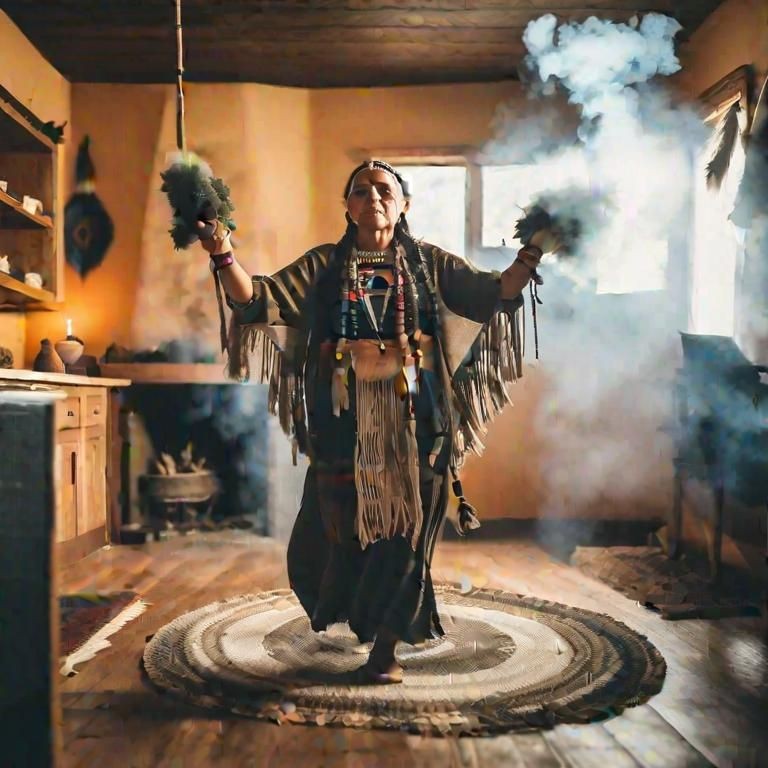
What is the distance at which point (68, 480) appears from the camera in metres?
3.72

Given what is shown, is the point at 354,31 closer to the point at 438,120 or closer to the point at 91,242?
the point at 438,120

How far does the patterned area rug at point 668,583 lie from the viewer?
9.27 ft

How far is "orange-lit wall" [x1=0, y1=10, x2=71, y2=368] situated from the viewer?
378 cm

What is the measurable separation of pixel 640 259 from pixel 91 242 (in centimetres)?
313

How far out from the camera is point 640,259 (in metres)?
4.27

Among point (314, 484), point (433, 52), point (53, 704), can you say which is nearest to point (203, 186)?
point (314, 484)

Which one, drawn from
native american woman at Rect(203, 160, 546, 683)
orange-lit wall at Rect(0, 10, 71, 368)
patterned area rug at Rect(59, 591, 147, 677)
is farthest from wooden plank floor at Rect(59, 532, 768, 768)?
orange-lit wall at Rect(0, 10, 71, 368)

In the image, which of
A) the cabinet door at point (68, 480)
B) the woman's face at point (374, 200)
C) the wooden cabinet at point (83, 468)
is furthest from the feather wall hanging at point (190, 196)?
the cabinet door at point (68, 480)

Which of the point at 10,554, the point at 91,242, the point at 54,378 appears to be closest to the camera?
the point at 10,554

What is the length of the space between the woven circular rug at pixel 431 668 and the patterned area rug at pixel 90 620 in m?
0.19

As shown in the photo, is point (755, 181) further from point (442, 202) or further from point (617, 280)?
point (442, 202)

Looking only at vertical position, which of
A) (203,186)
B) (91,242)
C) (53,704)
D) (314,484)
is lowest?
(53,704)

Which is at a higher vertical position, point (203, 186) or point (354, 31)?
point (354, 31)

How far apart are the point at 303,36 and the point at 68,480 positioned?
8.24 ft
